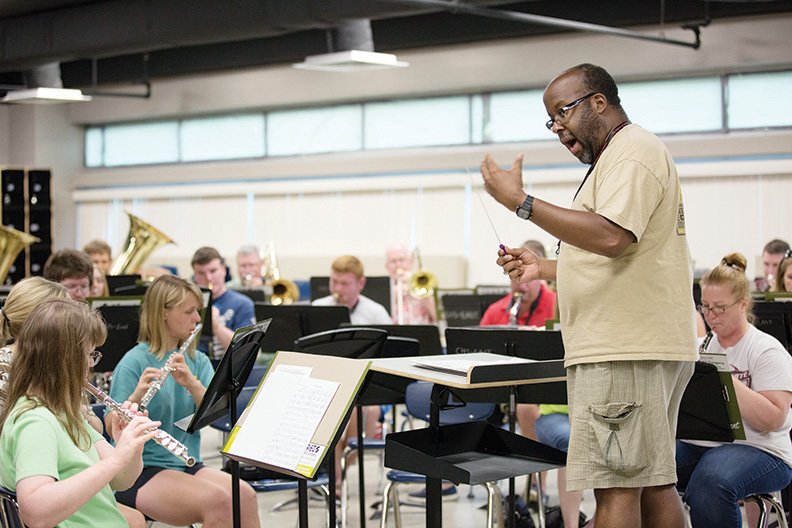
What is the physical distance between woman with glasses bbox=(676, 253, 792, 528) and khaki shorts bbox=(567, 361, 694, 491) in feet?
3.47

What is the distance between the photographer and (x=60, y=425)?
2607 mm

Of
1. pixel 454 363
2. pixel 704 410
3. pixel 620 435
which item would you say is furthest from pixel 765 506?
pixel 454 363

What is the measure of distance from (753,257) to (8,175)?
9190 mm

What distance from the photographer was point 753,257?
998 centimetres

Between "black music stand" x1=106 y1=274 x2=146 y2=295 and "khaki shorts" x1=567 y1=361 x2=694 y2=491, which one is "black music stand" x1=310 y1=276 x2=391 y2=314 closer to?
"black music stand" x1=106 y1=274 x2=146 y2=295

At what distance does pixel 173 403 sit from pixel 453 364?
5.05 feet

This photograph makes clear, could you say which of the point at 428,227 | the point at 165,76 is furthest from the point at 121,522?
the point at 165,76

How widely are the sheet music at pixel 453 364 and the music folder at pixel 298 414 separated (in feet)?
0.55

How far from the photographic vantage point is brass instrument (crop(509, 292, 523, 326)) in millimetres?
5980

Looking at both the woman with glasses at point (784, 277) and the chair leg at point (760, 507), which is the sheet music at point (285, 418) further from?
the woman with glasses at point (784, 277)

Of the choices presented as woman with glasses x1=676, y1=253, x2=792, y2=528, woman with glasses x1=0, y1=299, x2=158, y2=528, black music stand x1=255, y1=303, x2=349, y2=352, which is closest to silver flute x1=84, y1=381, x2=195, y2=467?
woman with glasses x1=0, y1=299, x2=158, y2=528

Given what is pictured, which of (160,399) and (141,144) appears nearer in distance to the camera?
(160,399)

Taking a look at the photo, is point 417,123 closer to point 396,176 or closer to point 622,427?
point 396,176

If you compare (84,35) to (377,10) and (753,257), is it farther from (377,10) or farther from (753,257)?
(753,257)
